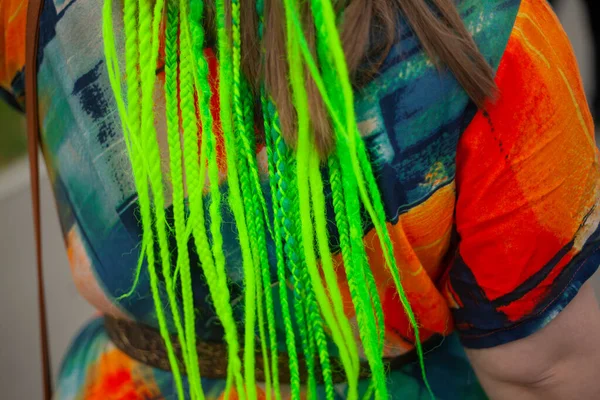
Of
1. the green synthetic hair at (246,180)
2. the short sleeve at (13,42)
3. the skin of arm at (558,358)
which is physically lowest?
the skin of arm at (558,358)

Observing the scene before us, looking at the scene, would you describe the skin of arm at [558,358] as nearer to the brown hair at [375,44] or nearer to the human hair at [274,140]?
the human hair at [274,140]

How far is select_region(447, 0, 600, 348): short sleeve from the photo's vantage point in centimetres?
59

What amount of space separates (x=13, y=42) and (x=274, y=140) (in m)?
0.42

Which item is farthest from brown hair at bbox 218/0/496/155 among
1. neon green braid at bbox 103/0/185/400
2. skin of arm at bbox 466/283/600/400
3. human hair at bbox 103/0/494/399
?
skin of arm at bbox 466/283/600/400

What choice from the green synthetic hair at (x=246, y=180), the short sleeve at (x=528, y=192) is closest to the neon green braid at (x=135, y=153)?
the green synthetic hair at (x=246, y=180)

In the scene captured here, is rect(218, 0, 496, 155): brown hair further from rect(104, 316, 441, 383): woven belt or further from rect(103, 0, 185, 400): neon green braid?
rect(104, 316, 441, 383): woven belt

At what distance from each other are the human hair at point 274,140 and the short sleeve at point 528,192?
0.05 meters

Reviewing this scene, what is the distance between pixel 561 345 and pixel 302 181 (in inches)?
15.7

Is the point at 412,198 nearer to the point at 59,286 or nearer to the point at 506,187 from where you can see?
the point at 506,187

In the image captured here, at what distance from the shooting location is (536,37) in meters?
0.59

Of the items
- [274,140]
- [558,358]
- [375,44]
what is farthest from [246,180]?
[558,358]

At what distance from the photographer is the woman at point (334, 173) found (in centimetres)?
57

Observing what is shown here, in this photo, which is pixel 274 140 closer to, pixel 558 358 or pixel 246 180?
pixel 246 180

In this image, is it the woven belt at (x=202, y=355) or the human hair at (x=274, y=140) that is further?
the woven belt at (x=202, y=355)
